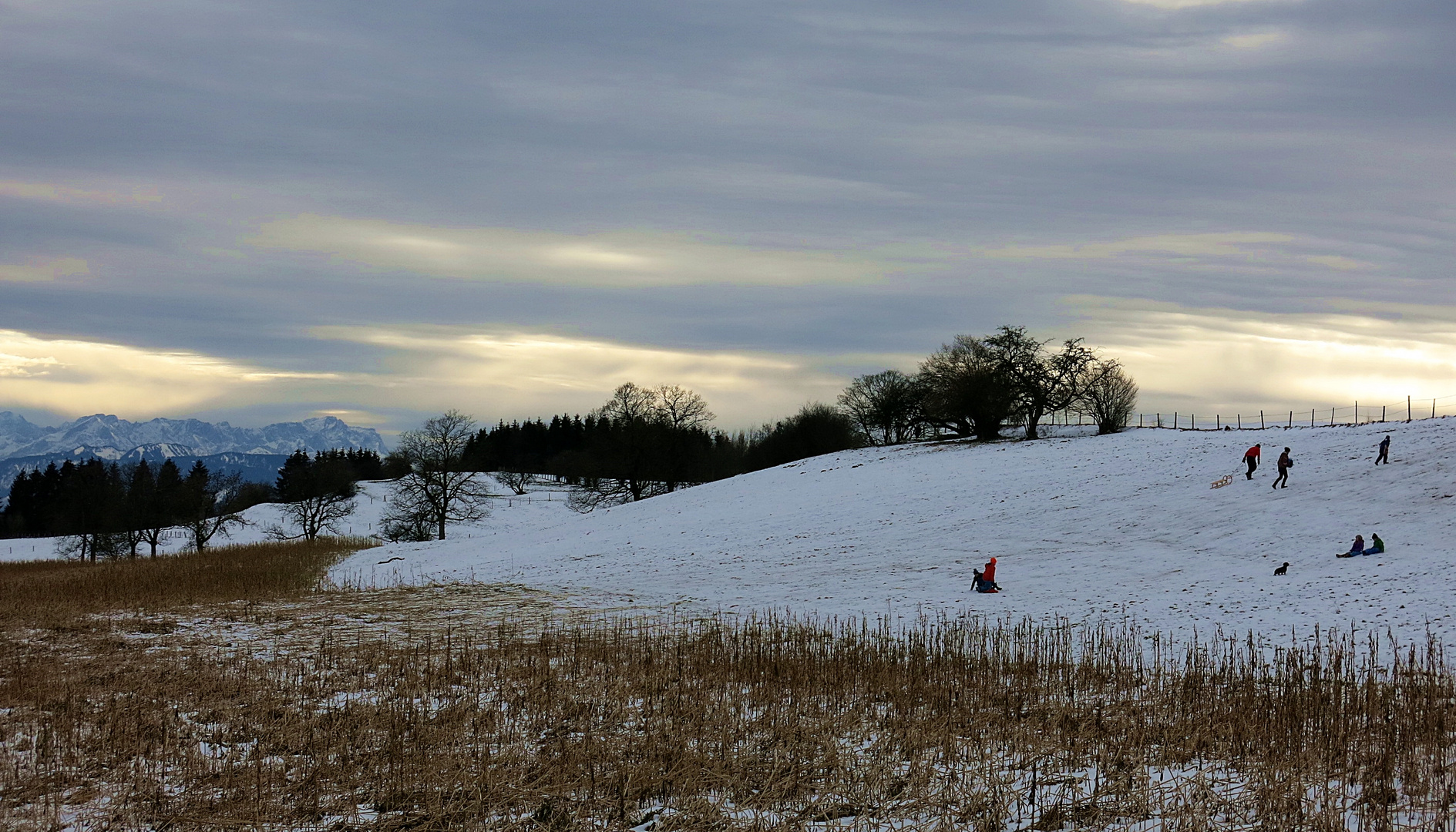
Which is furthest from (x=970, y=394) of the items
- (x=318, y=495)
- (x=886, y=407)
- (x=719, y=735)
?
(x=719, y=735)

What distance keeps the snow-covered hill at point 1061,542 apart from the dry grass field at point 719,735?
18.3 ft

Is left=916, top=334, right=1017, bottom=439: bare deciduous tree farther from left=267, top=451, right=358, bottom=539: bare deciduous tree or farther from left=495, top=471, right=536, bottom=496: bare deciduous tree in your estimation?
left=495, top=471, right=536, bottom=496: bare deciduous tree

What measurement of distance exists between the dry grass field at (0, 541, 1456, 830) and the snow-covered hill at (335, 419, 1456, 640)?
559 centimetres

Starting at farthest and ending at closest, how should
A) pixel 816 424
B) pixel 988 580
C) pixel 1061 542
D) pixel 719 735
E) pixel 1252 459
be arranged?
pixel 816 424 → pixel 1252 459 → pixel 1061 542 → pixel 988 580 → pixel 719 735

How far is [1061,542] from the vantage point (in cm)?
3256

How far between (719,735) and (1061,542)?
2610cm

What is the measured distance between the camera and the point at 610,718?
10.4 metres

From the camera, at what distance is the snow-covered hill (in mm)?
21766

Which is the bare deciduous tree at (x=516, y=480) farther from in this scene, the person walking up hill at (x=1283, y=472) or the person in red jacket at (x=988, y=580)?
the person in red jacket at (x=988, y=580)

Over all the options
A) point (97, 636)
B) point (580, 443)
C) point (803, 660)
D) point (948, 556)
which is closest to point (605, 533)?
point (948, 556)

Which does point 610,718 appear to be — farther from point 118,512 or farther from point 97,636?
point 118,512

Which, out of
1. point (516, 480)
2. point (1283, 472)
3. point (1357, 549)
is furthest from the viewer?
point (516, 480)

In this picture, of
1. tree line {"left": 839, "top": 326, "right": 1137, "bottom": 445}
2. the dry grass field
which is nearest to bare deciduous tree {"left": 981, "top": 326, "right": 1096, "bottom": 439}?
tree line {"left": 839, "top": 326, "right": 1137, "bottom": 445}

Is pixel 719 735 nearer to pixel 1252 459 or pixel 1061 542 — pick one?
pixel 1061 542
